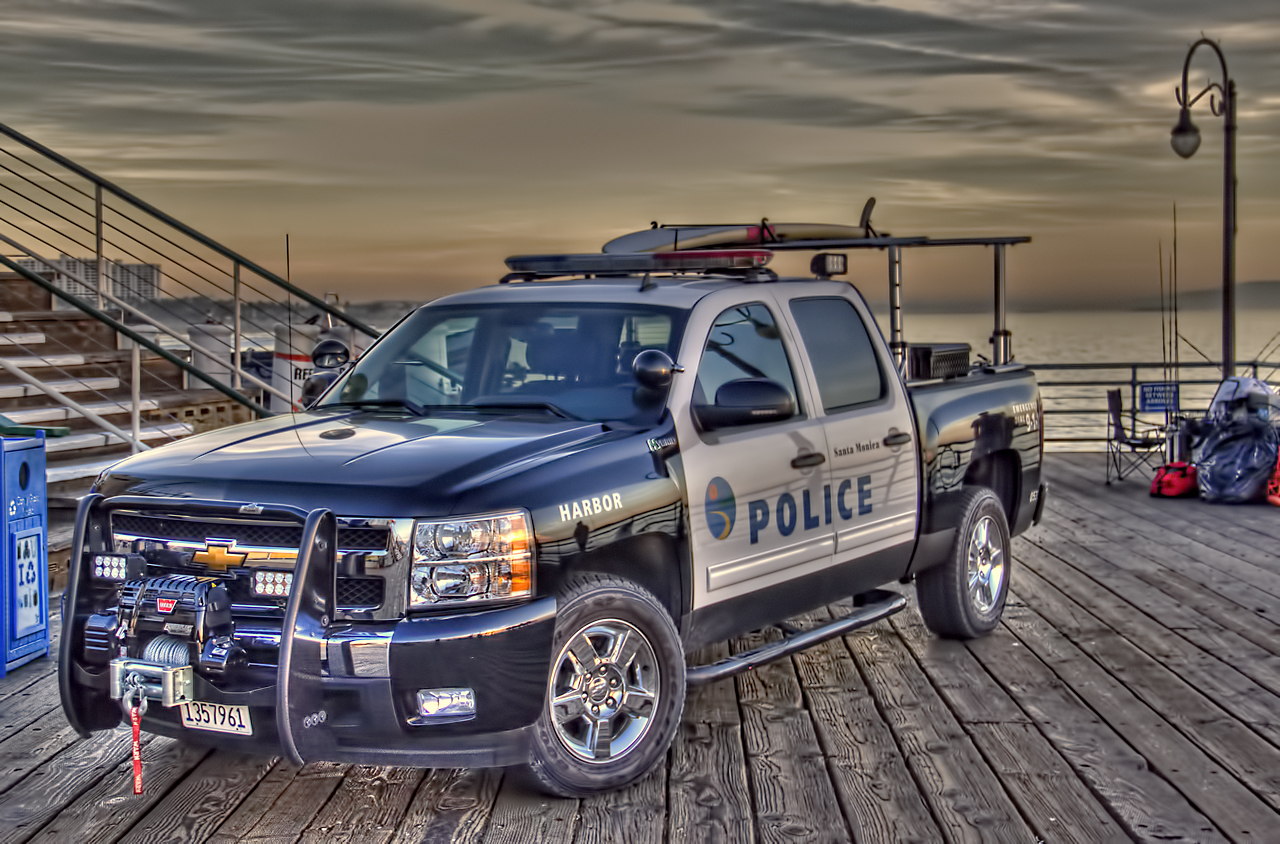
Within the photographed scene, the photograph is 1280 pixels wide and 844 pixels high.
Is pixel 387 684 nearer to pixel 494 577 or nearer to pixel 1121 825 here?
pixel 494 577

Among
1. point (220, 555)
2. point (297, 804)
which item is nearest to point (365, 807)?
point (297, 804)

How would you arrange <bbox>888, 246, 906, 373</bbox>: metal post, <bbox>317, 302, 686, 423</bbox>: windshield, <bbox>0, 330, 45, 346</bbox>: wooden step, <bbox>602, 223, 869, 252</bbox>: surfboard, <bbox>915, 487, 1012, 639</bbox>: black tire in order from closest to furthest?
<bbox>317, 302, 686, 423</bbox>: windshield → <bbox>915, 487, 1012, 639</bbox>: black tire → <bbox>888, 246, 906, 373</bbox>: metal post → <bbox>602, 223, 869, 252</bbox>: surfboard → <bbox>0, 330, 45, 346</bbox>: wooden step

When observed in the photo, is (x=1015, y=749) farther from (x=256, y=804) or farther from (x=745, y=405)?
(x=256, y=804)

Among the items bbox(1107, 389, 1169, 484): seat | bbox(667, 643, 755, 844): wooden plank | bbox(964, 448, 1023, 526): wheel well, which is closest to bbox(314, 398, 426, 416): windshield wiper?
bbox(667, 643, 755, 844): wooden plank

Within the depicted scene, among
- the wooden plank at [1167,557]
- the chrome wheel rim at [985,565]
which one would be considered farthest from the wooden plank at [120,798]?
the wooden plank at [1167,557]

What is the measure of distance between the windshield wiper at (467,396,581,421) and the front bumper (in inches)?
42.2

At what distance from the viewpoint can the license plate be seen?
14.5 feet

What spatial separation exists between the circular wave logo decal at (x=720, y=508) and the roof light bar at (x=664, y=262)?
46.9 inches

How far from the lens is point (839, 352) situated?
646 cm

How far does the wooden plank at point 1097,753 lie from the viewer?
15.0 feet

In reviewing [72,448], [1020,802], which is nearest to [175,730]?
[1020,802]

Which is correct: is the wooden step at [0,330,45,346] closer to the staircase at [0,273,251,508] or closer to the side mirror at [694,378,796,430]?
the staircase at [0,273,251,508]

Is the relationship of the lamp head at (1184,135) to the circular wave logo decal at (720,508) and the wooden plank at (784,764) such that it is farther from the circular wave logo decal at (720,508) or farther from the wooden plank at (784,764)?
the circular wave logo decal at (720,508)

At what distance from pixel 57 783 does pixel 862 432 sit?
3643 mm
